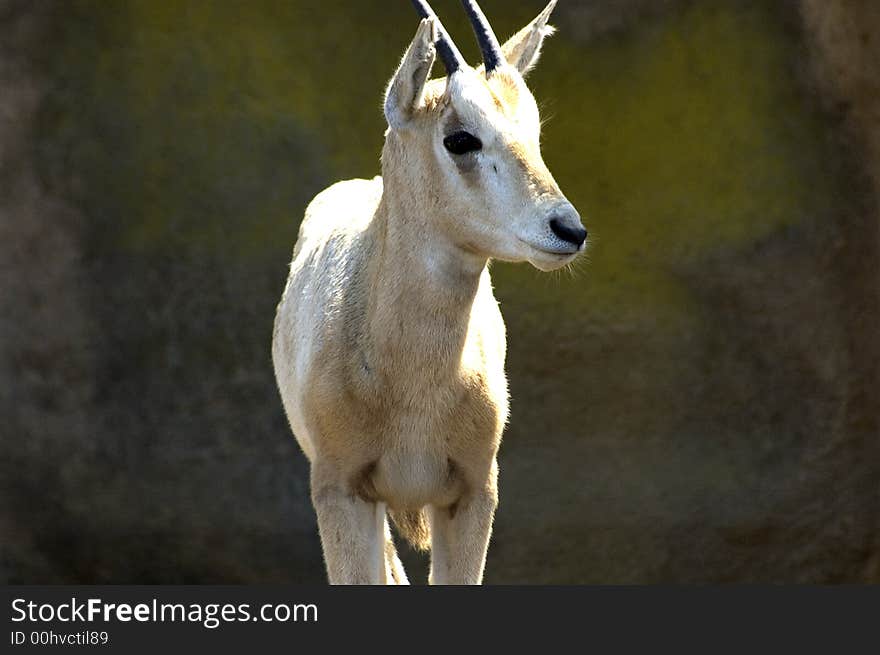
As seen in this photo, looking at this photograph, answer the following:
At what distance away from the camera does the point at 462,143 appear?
22.9 feet

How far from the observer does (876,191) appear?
1102 centimetres

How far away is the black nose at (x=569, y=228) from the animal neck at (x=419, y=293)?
59 centimetres

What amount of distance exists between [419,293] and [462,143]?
679 mm

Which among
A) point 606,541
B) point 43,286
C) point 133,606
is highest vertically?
point 43,286

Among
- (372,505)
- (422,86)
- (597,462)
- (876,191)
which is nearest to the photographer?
(422,86)

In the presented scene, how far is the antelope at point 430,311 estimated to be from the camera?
692 cm

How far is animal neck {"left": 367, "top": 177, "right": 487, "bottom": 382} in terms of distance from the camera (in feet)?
23.7

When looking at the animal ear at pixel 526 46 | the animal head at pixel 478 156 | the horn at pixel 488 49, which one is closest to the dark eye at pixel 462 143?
the animal head at pixel 478 156

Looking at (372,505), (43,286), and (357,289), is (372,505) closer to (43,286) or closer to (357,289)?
(357,289)

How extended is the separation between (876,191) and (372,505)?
15.6ft

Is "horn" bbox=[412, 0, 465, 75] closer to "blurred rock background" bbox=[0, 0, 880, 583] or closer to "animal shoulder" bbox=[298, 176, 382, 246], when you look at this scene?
"animal shoulder" bbox=[298, 176, 382, 246]

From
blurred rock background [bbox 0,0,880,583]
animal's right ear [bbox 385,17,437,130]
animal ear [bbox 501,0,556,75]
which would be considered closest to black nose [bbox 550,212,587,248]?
animal's right ear [bbox 385,17,437,130]

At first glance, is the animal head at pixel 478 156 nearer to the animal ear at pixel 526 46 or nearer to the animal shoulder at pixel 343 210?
the animal ear at pixel 526 46

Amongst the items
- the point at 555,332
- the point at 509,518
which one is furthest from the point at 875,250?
the point at 509,518
